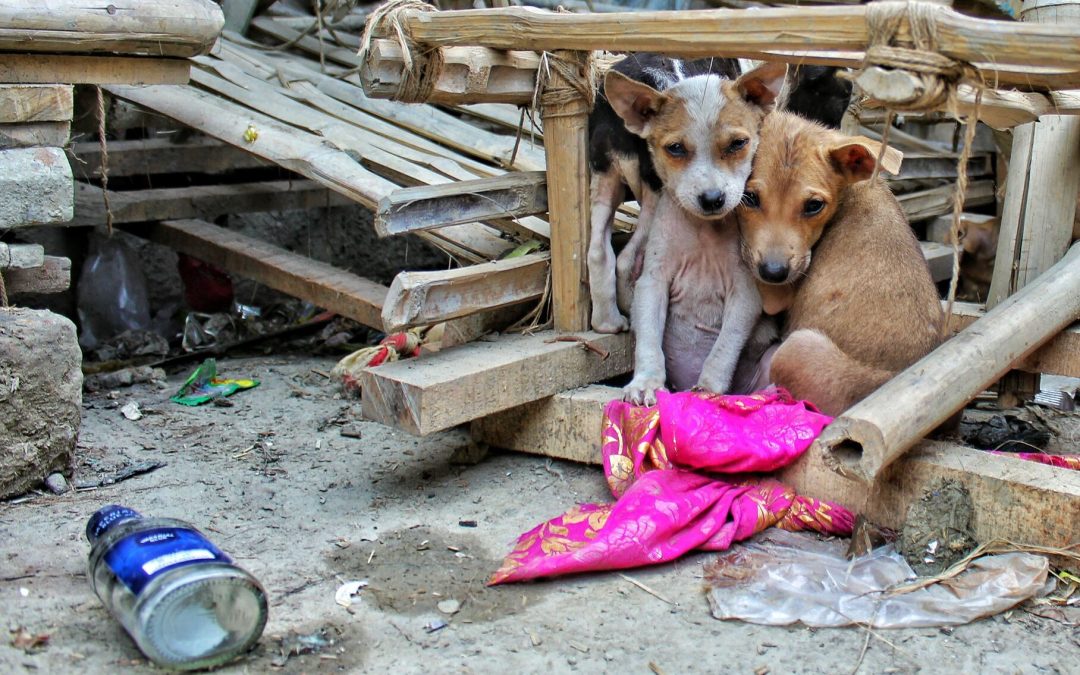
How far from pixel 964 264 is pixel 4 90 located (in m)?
5.61

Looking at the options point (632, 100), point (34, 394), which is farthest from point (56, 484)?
point (632, 100)

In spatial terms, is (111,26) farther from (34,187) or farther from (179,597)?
(179,597)

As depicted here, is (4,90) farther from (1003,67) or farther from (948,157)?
(948,157)

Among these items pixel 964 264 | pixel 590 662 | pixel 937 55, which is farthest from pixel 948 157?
pixel 590 662

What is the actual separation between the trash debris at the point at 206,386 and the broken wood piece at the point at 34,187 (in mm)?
1495

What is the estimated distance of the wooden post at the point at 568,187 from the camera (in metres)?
4.46

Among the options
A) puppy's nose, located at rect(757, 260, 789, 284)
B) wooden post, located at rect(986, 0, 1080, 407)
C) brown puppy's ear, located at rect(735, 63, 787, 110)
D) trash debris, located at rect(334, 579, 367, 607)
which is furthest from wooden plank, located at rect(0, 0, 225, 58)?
wooden post, located at rect(986, 0, 1080, 407)

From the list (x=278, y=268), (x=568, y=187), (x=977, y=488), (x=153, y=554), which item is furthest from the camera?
(x=278, y=268)

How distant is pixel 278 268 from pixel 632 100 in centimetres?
239

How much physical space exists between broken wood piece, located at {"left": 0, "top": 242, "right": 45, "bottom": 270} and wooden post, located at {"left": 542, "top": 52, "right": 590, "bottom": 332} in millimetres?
2036

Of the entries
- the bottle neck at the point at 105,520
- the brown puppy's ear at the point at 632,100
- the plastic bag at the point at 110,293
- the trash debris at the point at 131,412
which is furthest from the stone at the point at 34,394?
the plastic bag at the point at 110,293

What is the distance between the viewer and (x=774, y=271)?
4293 mm

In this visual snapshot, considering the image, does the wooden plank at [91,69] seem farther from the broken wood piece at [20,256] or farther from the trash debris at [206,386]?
the trash debris at [206,386]

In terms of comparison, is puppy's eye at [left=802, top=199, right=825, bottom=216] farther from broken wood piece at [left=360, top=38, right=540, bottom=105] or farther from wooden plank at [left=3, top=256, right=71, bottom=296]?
wooden plank at [left=3, top=256, right=71, bottom=296]
